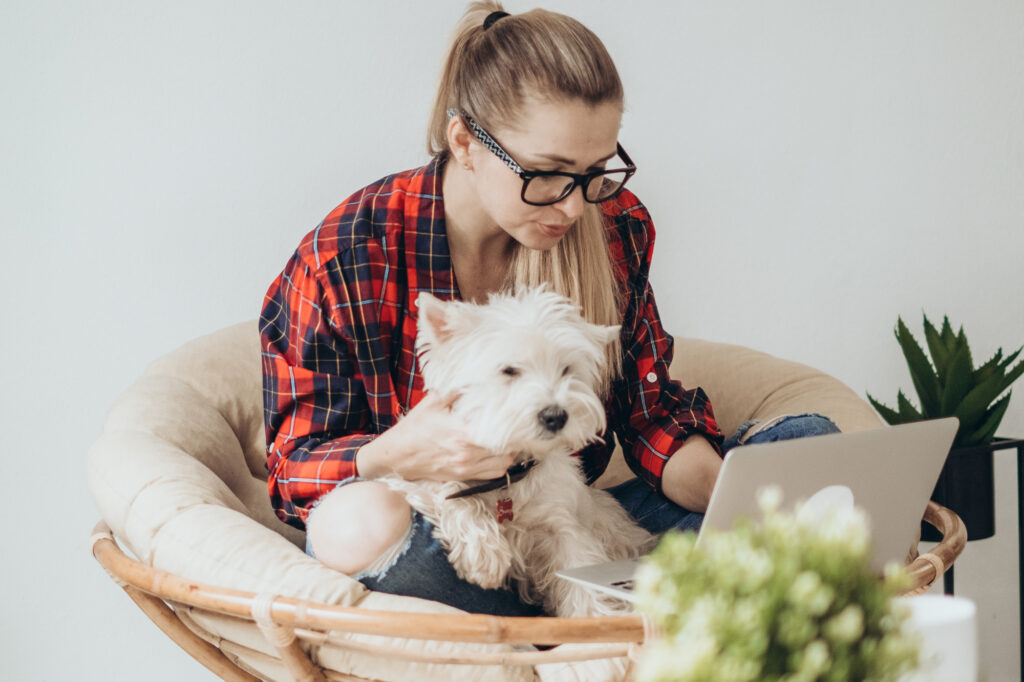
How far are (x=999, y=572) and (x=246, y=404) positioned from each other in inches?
95.3

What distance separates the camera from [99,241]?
7.23 ft

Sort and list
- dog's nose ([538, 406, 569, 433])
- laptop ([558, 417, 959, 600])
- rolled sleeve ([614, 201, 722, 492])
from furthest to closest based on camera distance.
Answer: rolled sleeve ([614, 201, 722, 492]), dog's nose ([538, 406, 569, 433]), laptop ([558, 417, 959, 600])

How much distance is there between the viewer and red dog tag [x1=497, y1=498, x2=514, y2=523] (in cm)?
134

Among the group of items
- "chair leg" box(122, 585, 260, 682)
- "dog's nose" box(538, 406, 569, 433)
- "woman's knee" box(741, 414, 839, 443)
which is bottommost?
"chair leg" box(122, 585, 260, 682)

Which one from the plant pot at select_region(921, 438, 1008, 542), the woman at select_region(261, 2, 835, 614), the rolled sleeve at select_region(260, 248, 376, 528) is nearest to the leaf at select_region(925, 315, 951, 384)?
the plant pot at select_region(921, 438, 1008, 542)

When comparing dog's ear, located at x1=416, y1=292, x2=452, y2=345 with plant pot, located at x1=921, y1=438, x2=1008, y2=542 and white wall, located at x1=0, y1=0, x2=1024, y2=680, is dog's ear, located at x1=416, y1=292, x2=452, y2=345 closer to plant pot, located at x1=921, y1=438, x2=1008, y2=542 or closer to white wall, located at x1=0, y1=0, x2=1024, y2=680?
white wall, located at x1=0, y1=0, x2=1024, y2=680

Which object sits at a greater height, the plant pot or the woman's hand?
the woman's hand

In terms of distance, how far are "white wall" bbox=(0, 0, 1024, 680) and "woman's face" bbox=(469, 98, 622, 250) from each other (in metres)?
1.00

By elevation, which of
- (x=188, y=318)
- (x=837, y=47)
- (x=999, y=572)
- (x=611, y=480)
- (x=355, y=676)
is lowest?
(x=999, y=572)

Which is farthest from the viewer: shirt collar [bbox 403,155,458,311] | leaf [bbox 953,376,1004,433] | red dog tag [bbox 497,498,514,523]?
leaf [bbox 953,376,1004,433]

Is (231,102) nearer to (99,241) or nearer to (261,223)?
(261,223)

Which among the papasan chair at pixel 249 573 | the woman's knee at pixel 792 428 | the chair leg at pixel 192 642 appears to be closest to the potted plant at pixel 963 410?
the papasan chair at pixel 249 573

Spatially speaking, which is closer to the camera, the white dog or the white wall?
the white dog

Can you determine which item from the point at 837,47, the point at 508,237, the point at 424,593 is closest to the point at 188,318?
the point at 508,237
